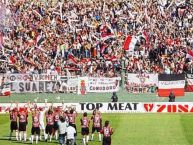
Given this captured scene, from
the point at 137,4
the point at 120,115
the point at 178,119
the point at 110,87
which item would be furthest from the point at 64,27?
the point at 178,119

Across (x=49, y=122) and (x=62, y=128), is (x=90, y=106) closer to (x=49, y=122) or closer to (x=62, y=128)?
(x=49, y=122)

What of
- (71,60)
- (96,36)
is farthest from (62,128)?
(96,36)

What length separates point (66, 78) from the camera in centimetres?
5775

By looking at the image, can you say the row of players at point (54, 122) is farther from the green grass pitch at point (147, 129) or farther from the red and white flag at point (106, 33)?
the red and white flag at point (106, 33)

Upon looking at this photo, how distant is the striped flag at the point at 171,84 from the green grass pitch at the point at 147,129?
4.36m

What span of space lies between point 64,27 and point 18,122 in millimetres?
27334

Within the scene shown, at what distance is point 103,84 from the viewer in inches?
2304

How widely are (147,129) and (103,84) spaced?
46.0 ft

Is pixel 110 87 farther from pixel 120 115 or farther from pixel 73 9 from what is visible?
pixel 73 9

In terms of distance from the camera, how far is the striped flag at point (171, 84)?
190 feet

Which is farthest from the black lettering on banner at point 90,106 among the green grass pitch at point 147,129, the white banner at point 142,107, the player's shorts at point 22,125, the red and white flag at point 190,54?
the player's shorts at point 22,125

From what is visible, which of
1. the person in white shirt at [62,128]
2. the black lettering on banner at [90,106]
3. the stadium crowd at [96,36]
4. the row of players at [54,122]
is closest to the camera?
the person in white shirt at [62,128]

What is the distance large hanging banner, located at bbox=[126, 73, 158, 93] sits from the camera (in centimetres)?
5772

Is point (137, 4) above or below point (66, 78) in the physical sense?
above
